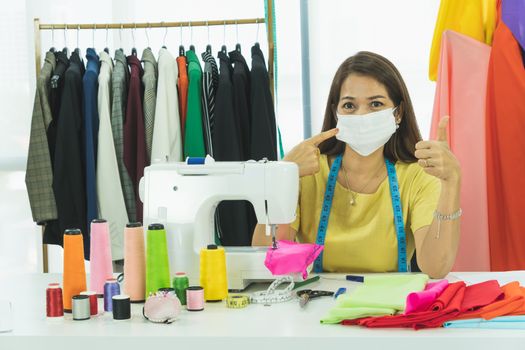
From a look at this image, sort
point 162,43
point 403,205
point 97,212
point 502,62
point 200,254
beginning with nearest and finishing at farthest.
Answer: point 200,254 < point 403,205 < point 502,62 < point 97,212 < point 162,43

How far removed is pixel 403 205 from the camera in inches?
93.0

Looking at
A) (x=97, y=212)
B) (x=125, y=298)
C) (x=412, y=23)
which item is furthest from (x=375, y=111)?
(x=412, y=23)

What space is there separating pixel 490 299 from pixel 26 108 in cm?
300

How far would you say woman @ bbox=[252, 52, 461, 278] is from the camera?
2.30 metres

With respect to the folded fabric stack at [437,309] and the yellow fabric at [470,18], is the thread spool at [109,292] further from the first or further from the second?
the yellow fabric at [470,18]

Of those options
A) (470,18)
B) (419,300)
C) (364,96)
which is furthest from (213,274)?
(470,18)

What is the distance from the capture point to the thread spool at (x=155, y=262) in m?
1.75

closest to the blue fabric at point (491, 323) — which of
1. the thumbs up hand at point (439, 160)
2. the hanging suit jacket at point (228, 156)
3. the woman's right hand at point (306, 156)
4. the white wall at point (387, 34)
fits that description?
the thumbs up hand at point (439, 160)

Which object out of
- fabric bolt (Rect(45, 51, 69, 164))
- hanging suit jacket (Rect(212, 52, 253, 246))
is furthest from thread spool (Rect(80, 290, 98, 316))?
fabric bolt (Rect(45, 51, 69, 164))

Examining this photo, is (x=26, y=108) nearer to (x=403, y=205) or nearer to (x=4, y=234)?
(x=4, y=234)

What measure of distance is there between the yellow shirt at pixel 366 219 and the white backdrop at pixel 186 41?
159cm

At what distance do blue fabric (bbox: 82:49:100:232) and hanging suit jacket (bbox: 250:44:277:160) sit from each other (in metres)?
0.70

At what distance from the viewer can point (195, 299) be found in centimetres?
168

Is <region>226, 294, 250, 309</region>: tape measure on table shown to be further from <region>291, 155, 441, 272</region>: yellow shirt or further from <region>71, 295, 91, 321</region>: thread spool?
<region>291, 155, 441, 272</region>: yellow shirt
